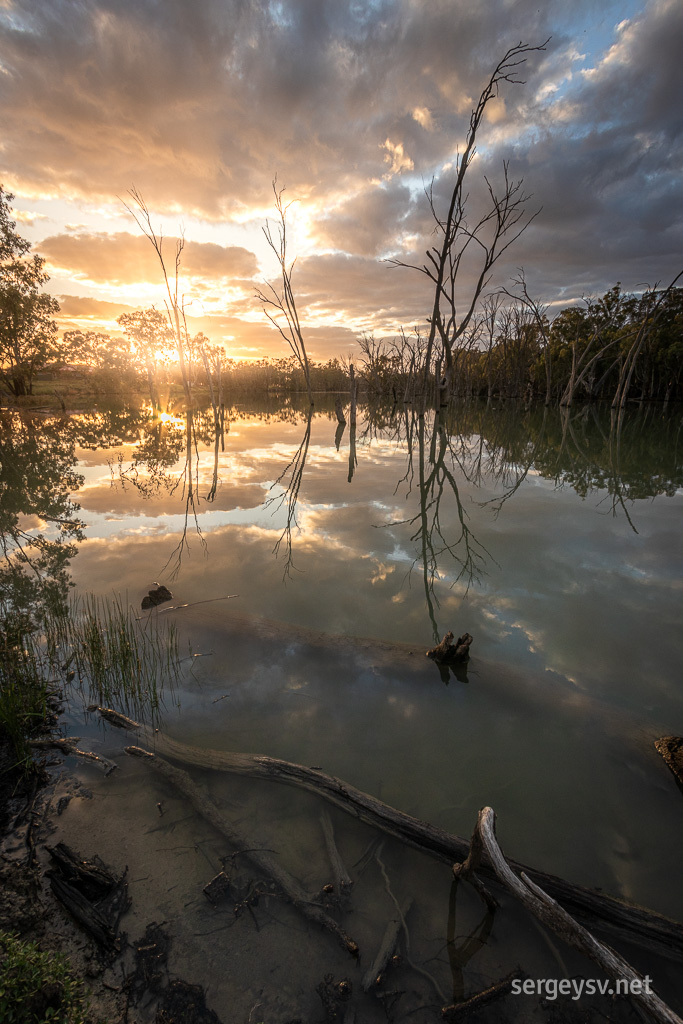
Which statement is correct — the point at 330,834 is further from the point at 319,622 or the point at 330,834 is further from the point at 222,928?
the point at 319,622

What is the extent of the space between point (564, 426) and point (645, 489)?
12.1m

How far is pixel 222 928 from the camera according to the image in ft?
5.50

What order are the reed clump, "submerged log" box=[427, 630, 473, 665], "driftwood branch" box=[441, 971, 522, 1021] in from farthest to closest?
"submerged log" box=[427, 630, 473, 665] < the reed clump < "driftwood branch" box=[441, 971, 522, 1021]

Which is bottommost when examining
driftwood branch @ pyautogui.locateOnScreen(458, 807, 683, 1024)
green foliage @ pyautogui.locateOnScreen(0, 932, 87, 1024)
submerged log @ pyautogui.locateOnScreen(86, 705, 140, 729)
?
submerged log @ pyautogui.locateOnScreen(86, 705, 140, 729)

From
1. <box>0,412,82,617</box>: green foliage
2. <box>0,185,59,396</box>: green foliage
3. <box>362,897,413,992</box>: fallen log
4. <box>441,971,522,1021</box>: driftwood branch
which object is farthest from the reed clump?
<box>0,185,59,396</box>: green foliage

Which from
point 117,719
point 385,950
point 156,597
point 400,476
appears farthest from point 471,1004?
point 400,476

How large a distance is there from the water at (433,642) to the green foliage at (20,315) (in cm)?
2661

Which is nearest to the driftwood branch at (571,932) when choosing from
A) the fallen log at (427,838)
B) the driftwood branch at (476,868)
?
the driftwood branch at (476,868)

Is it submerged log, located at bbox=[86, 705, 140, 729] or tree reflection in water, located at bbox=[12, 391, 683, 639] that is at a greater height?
tree reflection in water, located at bbox=[12, 391, 683, 639]

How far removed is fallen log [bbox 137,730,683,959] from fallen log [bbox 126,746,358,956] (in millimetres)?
108

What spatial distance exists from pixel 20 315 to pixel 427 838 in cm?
3643

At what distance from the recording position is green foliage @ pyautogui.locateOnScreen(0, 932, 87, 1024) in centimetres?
124

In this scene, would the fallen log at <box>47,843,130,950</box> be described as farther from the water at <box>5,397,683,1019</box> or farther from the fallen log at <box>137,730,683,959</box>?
the fallen log at <box>137,730,683,959</box>

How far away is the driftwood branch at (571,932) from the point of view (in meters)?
1.18
